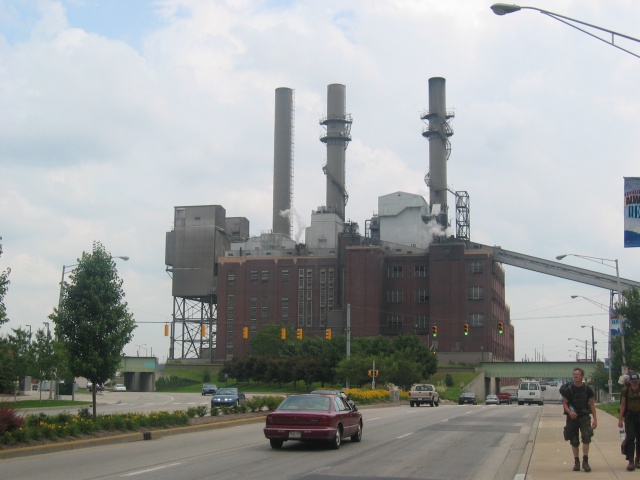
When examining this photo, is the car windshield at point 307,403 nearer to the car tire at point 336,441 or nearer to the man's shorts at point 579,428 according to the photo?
the car tire at point 336,441

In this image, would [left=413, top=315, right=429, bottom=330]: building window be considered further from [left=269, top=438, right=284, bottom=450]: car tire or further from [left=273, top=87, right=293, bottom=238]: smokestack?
[left=269, top=438, right=284, bottom=450]: car tire

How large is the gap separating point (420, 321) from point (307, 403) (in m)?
109

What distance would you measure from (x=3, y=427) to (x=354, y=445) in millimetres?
9024

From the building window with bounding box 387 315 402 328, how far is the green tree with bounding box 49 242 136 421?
105 m

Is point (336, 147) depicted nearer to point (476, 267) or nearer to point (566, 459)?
point (476, 267)

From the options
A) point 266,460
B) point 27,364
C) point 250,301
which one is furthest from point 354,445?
point 250,301

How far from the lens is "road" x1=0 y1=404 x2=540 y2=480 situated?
51.1 feet

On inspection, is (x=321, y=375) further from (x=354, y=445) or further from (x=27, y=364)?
(x=354, y=445)

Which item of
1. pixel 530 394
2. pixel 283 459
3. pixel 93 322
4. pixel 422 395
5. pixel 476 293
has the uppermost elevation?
pixel 476 293

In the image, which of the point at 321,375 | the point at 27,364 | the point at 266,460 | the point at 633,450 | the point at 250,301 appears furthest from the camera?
the point at 250,301

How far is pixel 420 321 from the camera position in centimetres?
12838

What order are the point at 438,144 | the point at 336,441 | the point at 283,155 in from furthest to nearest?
the point at 283,155 < the point at 438,144 < the point at 336,441

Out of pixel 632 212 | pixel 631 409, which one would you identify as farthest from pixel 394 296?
pixel 631 409

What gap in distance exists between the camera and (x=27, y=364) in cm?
5381
